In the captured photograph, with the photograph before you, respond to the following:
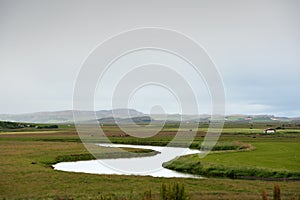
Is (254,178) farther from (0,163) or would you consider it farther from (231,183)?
(0,163)

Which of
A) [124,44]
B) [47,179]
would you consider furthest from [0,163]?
[124,44]

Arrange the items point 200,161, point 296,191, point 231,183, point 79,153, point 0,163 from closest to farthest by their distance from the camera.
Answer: point 296,191
point 231,183
point 0,163
point 200,161
point 79,153

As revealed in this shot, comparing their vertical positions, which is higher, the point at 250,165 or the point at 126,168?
the point at 250,165

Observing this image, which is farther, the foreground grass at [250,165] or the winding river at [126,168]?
the winding river at [126,168]

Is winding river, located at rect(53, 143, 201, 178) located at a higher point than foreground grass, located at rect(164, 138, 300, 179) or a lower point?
lower

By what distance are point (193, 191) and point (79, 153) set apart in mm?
35177

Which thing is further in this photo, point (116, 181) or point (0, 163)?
point (0, 163)

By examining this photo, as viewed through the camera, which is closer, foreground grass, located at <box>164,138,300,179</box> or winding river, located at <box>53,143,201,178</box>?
foreground grass, located at <box>164,138,300,179</box>

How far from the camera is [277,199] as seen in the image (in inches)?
488

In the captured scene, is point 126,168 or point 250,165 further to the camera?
point 126,168

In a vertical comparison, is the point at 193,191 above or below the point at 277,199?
below

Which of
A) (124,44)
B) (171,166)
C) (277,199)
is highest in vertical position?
(124,44)

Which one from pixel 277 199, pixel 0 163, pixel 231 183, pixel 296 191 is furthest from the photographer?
pixel 0 163

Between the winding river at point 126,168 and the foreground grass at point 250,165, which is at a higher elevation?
the foreground grass at point 250,165
